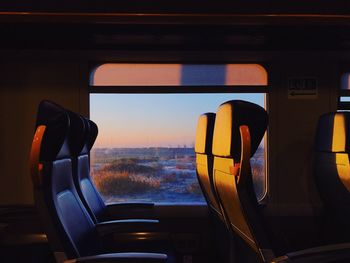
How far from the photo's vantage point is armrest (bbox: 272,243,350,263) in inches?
71.5

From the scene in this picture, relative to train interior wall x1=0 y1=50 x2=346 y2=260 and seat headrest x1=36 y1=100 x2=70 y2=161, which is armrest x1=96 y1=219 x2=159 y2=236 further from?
train interior wall x1=0 y1=50 x2=346 y2=260

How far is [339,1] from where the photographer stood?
297 centimetres

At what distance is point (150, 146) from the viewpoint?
3.77 metres

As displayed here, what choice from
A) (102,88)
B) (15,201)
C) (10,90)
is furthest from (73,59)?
(15,201)

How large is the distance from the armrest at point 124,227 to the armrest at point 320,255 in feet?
3.93

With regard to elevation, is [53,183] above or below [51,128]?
below

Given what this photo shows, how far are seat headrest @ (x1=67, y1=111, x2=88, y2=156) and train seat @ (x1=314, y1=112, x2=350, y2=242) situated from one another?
1.46m

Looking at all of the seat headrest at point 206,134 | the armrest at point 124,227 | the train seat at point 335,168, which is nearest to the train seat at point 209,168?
the seat headrest at point 206,134

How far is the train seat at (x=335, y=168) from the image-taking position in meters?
2.63

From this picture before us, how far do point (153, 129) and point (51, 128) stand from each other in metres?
2.00

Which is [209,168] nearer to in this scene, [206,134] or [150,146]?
[206,134]

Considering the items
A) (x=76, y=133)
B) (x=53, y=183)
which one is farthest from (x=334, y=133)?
(x=53, y=183)

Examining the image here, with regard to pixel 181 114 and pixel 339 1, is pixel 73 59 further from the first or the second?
pixel 339 1

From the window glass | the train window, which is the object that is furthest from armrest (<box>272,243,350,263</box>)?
the window glass
